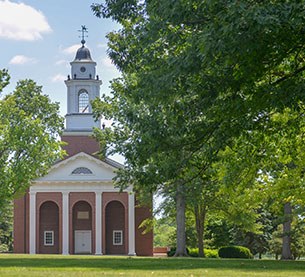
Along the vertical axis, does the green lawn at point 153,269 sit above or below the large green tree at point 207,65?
below

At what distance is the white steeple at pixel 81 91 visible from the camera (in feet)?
183

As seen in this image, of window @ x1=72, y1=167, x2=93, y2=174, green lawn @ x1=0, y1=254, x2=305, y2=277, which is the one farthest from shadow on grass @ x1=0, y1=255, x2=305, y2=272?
window @ x1=72, y1=167, x2=93, y2=174

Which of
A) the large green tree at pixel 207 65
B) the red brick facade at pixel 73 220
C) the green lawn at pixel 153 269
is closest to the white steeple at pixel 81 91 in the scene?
the red brick facade at pixel 73 220

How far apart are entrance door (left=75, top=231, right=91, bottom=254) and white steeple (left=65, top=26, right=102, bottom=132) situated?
9404mm

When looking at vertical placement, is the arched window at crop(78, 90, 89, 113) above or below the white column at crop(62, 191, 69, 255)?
above

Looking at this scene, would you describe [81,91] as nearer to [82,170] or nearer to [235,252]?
[82,170]

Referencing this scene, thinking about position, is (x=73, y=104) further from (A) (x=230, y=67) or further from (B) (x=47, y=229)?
(A) (x=230, y=67)

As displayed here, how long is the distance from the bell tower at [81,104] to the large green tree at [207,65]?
39.6 metres

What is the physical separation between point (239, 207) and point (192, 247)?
91.4 feet

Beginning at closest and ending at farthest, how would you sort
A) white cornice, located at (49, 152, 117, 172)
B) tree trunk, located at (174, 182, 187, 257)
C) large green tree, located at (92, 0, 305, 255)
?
large green tree, located at (92, 0, 305, 255)
tree trunk, located at (174, 182, 187, 257)
white cornice, located at (49, 152, 117, 172)

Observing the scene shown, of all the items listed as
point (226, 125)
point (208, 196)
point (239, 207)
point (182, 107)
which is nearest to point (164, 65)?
point (182, 107)

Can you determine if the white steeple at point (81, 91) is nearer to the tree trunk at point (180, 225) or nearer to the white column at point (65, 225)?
the white column at point (65, 225)

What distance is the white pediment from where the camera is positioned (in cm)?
5200

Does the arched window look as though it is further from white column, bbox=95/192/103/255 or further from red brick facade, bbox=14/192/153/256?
white column, bbox=95/192/103/255
